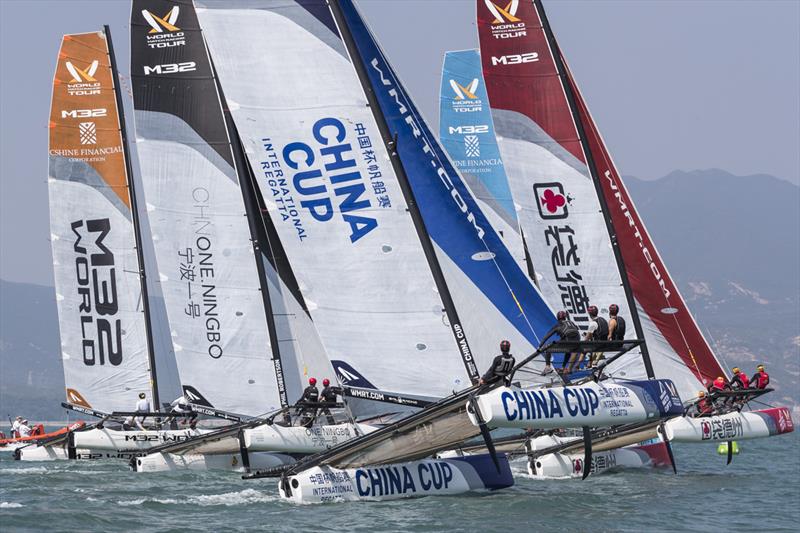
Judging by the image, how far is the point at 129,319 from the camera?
3416cm

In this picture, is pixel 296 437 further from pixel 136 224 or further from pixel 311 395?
pixel 136 224

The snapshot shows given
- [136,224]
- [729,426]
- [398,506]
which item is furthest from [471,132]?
[398,506]

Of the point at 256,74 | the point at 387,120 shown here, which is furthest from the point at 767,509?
the point at 256,74

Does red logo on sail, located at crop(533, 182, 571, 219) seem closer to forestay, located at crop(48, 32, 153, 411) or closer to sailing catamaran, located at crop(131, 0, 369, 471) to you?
sailing catamaran, located at crop(131, 0, 369, 471)

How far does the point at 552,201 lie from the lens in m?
27.3

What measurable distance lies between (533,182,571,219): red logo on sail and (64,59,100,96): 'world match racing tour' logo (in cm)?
1296

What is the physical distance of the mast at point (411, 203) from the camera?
2069 cm

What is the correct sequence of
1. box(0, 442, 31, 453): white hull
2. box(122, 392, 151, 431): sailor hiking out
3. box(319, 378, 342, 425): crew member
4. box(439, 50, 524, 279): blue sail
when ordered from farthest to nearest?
1. box(0, 442, 31, 453): white hull
2. box(439, 50, 524, 279): blue sail
3. box(122, 392, 151, 431): sailor hiking out
4. box(319, 378, 342, 425): crew member

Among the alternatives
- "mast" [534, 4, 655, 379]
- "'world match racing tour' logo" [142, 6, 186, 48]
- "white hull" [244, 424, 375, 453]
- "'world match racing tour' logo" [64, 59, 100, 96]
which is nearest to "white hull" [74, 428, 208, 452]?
Answer: "white hull" [244, 424, 375, 453]

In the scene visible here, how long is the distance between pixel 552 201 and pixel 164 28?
373 inches

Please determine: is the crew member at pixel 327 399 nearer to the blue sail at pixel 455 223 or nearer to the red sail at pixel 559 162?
the blue sail at pixel 455 223

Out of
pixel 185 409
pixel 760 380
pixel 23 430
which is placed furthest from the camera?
pixel 23 430

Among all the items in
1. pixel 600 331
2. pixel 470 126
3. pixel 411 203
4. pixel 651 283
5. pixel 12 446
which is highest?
pixel 470 126

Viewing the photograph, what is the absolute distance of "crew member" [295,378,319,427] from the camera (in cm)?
2536
